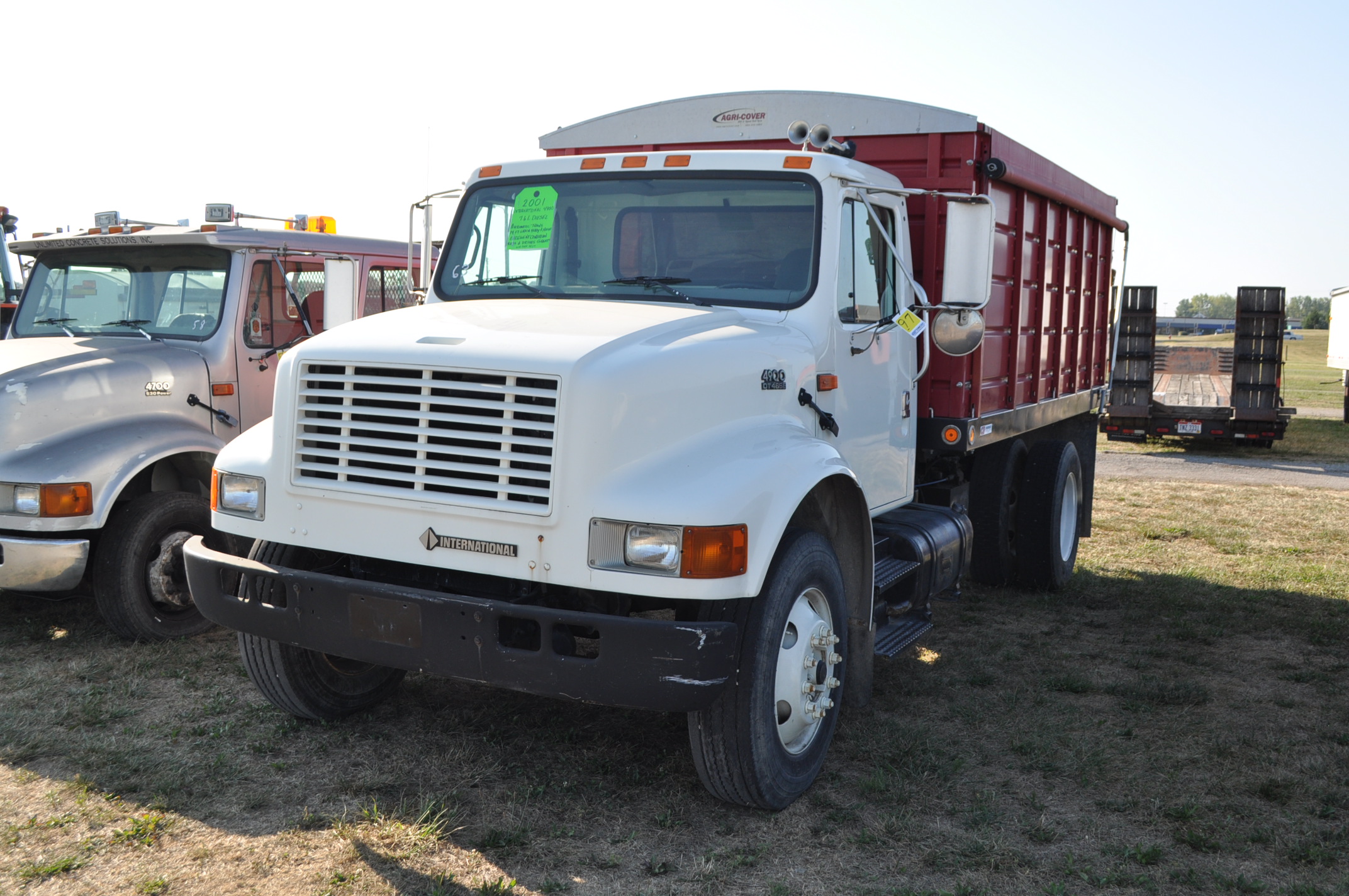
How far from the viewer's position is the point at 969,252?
→ 4727mm

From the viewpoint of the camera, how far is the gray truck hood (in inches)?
219

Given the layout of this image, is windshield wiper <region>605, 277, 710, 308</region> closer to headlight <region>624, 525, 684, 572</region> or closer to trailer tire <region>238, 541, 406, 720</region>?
headlight <region>624, 525, 684, 572</region>

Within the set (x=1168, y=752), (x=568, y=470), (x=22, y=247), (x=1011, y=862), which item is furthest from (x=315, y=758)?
(x=22, y=247)

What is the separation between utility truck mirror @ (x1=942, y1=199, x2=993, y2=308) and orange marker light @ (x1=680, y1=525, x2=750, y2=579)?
1828 millimetres

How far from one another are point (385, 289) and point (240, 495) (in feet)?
13.3

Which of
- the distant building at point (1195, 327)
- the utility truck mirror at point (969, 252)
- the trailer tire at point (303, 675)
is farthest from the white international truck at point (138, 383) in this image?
the distant building at point (1195, 327)

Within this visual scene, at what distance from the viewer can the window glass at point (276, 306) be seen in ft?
21.9

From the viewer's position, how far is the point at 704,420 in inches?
153

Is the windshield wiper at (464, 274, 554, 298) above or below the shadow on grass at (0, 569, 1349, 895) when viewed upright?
above

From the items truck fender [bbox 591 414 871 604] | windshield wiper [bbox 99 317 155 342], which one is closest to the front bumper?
windshield wiper [bbox 99 317 155 342]

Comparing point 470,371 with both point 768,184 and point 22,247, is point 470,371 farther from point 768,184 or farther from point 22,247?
point 22,247

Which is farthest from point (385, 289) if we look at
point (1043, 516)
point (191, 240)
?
point (1043, 516)

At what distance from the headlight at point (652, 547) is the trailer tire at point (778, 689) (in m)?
0.30

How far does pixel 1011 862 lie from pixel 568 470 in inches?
79.9
